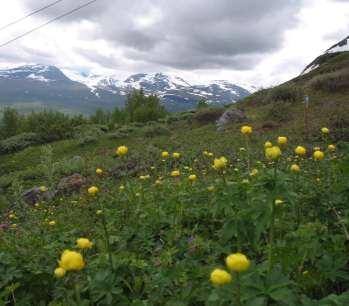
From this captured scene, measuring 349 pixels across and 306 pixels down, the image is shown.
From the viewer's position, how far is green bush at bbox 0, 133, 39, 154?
69.1ft

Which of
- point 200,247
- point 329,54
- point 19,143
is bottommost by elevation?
point 19,143

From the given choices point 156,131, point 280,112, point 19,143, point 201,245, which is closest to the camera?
point 201,245

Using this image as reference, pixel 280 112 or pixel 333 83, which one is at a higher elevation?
pixel 333 83

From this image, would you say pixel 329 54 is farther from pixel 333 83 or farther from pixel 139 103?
pixel 139 103

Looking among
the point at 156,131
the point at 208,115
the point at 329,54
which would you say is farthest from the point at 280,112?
the point at 329,54

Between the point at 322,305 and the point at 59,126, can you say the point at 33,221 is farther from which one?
the point at 59,126

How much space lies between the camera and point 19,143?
69.9 feet

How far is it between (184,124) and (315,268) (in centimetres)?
1718

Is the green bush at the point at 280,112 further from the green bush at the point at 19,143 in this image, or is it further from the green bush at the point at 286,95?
the green bush at the point at 19,143

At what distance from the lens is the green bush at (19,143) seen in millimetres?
21047

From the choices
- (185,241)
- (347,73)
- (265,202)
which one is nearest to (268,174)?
(265,202)

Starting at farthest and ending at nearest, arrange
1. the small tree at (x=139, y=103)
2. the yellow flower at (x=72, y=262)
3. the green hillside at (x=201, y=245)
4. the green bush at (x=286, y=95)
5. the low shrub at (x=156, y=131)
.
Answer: the small tree at (x=139, y=103), the low shrub at (x=156, y=131), the green bush at (x=286, y=95), the green hillside at (x=201, y=245), the yellow flower at (x=72, y=262)

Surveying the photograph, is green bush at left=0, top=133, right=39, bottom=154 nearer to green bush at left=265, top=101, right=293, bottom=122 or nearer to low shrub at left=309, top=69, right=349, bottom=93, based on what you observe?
green bush at left=265, top=101, right=293, bottom=122

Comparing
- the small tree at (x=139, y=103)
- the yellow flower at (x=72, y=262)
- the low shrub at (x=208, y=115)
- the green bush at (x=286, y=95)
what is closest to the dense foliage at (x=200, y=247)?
the yellow flower at (x=72, y=262)
